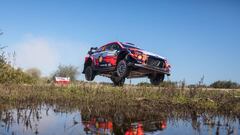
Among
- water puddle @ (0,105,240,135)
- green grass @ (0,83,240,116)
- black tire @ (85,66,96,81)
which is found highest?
black tire @ (85,66,96,81)

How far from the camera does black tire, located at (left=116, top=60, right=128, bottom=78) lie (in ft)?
55.7

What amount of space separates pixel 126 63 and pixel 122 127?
12.1 metres

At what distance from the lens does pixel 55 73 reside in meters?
41.9

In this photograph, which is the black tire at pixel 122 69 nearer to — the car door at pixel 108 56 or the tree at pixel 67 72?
the car door at pixel 108 56

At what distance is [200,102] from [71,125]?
14.5ft

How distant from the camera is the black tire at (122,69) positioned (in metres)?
17.0

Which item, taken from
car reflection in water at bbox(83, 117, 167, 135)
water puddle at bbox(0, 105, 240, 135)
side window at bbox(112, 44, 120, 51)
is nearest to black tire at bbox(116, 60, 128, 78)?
side window at bbox(112, 44, 120, 51)

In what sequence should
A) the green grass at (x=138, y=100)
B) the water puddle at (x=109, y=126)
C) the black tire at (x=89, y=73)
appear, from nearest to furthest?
1. the water puddle at (x=109, y=126)
2. the green grass at (x=138, y=100)
3. the black tire at (x=89, y=73)

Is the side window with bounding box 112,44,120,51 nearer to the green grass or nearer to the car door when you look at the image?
the car door

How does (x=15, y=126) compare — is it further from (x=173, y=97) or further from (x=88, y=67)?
(x=88, y=67)

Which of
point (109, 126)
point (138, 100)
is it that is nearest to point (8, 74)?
point (138, 100)

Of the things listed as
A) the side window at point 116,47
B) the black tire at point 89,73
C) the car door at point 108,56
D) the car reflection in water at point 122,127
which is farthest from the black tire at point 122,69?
the car reflection in water at point 122,127

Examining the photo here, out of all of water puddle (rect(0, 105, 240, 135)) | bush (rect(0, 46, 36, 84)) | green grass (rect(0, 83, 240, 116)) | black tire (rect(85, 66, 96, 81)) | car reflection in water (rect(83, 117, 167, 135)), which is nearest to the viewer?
car reflection in water (rect(83, 117, 167, 135))

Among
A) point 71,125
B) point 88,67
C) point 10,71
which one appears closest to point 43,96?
point 71,125
